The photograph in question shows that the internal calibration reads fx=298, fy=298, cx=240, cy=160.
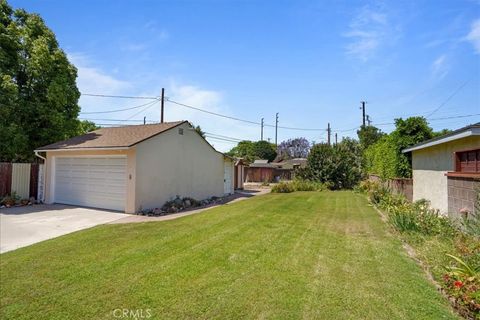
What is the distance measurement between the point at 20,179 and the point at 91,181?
14.9 ft

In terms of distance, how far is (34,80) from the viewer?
1628 cm

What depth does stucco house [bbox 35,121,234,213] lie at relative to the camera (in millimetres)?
12188

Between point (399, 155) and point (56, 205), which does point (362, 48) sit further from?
point (56, 205)

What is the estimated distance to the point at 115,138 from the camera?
13852mm

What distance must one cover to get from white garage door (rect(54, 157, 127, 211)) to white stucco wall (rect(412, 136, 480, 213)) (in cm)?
1124

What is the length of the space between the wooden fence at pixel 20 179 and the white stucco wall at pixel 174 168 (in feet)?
21.6

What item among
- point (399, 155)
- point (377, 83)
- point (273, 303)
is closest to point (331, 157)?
point (377, 83)

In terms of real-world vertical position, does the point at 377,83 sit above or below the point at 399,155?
above

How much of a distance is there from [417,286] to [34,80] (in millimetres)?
19271

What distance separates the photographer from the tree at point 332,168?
2375cm

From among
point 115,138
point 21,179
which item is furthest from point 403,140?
point 21,179

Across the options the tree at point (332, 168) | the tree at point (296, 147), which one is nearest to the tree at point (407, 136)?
the tree at point (332, 168)

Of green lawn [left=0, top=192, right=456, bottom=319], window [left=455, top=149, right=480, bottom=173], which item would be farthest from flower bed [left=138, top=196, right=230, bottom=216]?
window [left=455, top=149, right=480, bottom=173]

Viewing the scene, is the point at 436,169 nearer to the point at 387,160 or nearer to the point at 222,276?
the point at 387,160
